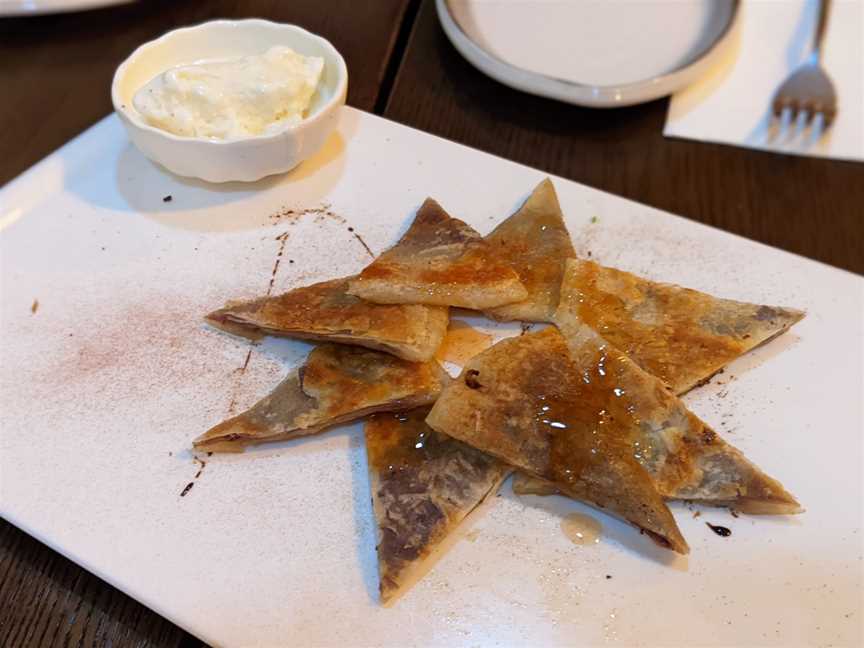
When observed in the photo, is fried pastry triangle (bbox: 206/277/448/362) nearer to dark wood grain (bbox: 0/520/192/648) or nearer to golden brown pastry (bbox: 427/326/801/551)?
golden brown pastry (bbox: 427/326/801/551)

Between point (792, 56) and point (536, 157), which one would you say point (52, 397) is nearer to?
point (536, 157)

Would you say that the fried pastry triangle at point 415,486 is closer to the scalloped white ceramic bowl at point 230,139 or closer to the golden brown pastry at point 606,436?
the golden brown pastry at point 606,436

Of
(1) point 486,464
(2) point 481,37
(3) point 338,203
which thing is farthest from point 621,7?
(1) point 486,464

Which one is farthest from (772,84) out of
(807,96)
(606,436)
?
(606,436)

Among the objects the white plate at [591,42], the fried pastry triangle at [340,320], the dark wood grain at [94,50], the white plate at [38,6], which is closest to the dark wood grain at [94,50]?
the dark wood grain at [94,50]

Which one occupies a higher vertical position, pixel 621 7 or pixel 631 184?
pixel 621 7

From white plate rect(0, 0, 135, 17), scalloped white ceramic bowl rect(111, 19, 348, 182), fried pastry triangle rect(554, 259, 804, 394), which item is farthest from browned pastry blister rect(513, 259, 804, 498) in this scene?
white plate rect(0, 0, 135, 17)
